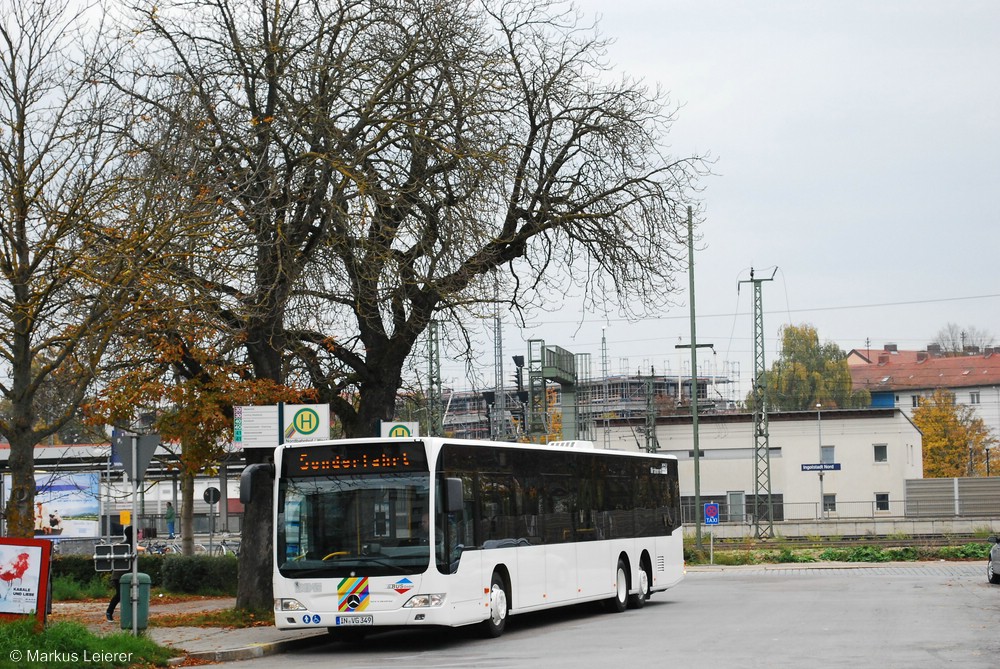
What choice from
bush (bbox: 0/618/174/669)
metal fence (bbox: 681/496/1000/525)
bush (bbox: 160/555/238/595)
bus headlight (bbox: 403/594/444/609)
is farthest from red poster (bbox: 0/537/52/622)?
metal fence (bbox: 681/496/1000/525)

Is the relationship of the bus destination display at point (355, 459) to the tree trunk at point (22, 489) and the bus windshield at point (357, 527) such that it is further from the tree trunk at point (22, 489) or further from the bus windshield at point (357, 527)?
the tree trunk at point (22, 489)

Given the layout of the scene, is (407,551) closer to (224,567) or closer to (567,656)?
(567,656)

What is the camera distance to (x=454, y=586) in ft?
57.9

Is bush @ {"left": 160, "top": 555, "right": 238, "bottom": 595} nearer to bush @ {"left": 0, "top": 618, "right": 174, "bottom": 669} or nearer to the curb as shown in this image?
the curb

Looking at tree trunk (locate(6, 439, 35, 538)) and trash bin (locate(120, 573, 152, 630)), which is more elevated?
tree trunk (locate(6, 439, 35, 538))

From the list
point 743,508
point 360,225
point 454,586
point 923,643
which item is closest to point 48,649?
→ point 454,586

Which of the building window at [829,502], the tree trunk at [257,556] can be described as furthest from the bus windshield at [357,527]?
the building window at [829,502]

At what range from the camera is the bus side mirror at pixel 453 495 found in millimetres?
17688

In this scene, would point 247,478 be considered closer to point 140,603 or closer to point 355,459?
point 355,459

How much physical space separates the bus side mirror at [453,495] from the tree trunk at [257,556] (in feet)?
16.2

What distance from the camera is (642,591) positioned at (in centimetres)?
2558

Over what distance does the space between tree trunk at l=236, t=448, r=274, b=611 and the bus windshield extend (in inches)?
149

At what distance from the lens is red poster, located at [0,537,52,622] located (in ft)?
48.8

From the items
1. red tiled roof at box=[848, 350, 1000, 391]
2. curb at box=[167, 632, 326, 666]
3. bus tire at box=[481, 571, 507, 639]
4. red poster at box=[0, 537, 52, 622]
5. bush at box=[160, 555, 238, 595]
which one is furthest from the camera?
red tiled roof at box=[848, 350, 1000, 391]
